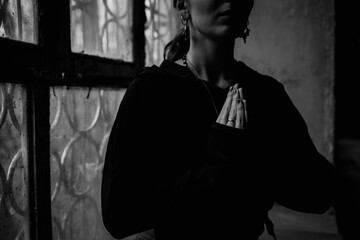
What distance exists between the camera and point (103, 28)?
1190 millimetres

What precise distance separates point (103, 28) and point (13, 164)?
2.04ft

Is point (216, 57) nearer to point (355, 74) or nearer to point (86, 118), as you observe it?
point (86, 118)

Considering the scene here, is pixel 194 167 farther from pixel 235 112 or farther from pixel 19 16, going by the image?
pixel 19 16

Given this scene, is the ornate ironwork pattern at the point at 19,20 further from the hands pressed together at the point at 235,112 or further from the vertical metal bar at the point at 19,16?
the hands pressed together at the point at 235,112

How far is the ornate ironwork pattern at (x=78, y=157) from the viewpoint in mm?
925

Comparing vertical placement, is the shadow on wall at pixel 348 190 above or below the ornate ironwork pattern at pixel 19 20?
below

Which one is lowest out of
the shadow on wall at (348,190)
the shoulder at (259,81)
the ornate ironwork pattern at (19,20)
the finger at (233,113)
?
the shadow on wall at (348,190)

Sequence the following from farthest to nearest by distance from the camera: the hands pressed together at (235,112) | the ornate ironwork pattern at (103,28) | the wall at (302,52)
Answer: the wall at (302,52)
the ornate ironwork pattern at (103,28)
the hands pressed together at (235,112)

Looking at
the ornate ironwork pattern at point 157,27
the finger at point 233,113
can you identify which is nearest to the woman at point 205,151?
the finger at point 233,113

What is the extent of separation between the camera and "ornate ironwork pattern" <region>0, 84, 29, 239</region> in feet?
2.45

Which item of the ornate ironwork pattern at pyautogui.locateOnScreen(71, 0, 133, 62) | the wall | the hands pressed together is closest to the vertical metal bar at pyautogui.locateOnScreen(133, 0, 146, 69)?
the ornate ironwork pattern at pyautogui.locateOnScreen(71, 0, 133, 62)

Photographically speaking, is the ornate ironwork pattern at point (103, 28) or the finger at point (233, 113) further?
the ornate ironwork pattern at point (103, 28)

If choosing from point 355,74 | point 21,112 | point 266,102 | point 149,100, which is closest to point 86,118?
point 21,112

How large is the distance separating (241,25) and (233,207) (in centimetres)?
43
